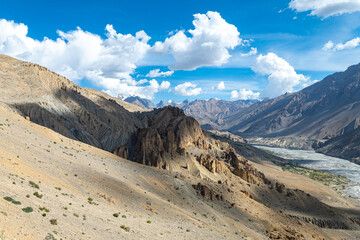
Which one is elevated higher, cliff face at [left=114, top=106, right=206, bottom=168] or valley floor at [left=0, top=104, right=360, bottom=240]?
cliff face at [left=114, top=106, right=206, bottom=168]

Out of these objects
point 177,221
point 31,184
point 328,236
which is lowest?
point 328,236

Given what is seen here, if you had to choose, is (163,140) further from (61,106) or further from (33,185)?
(33,185)

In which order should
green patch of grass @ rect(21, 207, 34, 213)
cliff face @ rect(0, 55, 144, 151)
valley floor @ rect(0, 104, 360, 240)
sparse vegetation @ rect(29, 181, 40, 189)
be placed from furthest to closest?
cliff face @ rect(0, 55, 144, 151) < sparse vegetation @ rect(29, 181, 40, 189) < valley floor @ rect(0, 104, 360, 240) < green patch of grass @ rect(21, 207, 34, 213)

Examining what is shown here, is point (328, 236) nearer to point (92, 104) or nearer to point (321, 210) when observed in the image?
point (321, 210)

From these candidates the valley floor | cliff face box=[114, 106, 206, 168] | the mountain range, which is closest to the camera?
the valley floor

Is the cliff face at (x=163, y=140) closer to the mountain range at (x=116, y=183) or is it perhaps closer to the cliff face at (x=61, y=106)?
the mountain range at (x=116, y=183)

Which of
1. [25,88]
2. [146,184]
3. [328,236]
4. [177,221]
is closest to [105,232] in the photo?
[177,221]

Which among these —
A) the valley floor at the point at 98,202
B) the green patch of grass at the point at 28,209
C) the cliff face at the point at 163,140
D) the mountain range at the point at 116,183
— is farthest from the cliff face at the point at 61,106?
the green patch of grass at the point at 28,209

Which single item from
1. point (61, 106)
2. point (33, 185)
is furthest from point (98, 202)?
point (61, 106)

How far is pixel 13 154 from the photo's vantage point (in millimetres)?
28750

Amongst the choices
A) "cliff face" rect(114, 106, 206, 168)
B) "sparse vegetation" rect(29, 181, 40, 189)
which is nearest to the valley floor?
"sparse vegetation" rect(29, 181, 40, 189)

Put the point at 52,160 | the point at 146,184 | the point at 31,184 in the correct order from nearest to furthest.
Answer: the point at 31,184 → the point at 52,160 → the point at 146,184

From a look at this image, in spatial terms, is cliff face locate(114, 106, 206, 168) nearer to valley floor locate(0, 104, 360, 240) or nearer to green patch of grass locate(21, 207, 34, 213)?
valley floor locate(0, 104, 360, 240)

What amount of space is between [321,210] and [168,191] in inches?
1792
